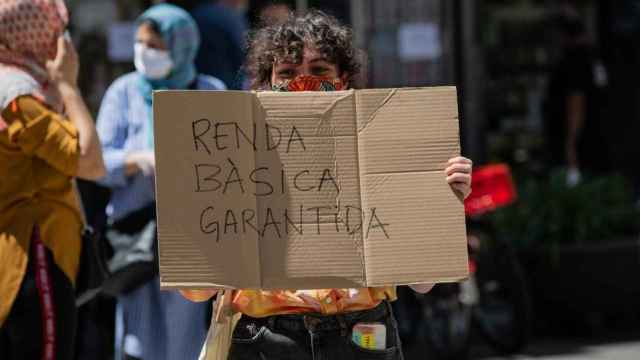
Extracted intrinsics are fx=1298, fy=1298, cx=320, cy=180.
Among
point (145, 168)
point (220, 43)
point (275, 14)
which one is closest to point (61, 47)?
point (145, 168)

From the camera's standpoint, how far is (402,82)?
26.9ft

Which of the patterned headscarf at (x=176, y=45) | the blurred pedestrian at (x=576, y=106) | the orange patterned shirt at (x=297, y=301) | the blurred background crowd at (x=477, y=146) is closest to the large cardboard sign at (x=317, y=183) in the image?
the orange patterned shirt at (x=297, y=301)

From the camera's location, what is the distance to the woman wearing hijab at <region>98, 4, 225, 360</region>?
4.96 m

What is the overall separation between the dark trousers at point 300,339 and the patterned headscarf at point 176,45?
2271 mm

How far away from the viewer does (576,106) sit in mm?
9945

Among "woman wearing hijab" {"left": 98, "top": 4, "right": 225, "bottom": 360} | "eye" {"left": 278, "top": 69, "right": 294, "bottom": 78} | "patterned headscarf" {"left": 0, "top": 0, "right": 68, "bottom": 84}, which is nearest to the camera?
"eye" {"left": 278, "top": 69, "right": 294, "bottom": 78}

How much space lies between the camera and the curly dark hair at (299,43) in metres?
3.24

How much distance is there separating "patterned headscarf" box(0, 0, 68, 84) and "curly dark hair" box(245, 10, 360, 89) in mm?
1073

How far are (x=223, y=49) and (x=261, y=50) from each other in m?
3.40

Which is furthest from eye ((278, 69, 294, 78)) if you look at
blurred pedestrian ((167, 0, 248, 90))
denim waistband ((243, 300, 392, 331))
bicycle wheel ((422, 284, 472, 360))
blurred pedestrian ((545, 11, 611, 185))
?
blurred pedestrian ((545, 11, 611, 185))

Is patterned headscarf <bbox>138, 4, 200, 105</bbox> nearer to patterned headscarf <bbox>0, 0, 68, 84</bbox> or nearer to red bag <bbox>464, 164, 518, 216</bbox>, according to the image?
patterned headscarf <bbox>0, 0, 68, 84</bbox>

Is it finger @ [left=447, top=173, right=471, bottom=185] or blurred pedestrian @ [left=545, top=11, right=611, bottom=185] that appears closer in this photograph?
finger @ [left=447, top=173, right=471, bottom=185]

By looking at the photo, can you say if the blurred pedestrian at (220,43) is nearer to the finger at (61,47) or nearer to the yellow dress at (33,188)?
the finger at (61,47)

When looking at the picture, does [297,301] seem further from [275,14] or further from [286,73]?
[275,14]
